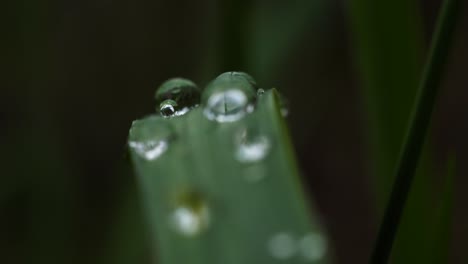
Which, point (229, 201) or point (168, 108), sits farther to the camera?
point (168, 108)

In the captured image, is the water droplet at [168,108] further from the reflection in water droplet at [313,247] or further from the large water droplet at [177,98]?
the reflection in water droplet at [313,247]

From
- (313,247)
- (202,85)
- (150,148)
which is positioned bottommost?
(313,247)

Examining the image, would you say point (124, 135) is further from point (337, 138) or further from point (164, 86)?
point (164, 86)

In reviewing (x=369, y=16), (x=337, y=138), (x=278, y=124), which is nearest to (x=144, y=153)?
(x=278, y=124)

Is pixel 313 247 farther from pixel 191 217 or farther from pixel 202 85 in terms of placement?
pixel 202 85

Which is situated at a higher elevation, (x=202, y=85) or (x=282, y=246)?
(x=202, y=85)

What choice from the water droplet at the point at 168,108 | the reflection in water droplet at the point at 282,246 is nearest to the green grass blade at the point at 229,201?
the reflection in water droplet at the point at 282,246

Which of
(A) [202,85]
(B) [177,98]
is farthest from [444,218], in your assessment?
(A) [202,85]

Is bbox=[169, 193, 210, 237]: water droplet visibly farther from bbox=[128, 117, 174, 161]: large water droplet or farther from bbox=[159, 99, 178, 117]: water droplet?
bbox=[159, 99, 178, 117]: water droplet
